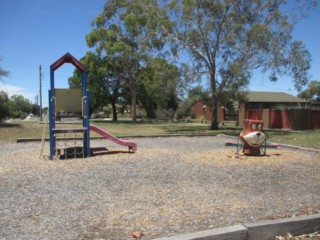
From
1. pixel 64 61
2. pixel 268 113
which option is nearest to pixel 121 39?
pixel 268 113

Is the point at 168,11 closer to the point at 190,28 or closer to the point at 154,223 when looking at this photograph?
the point at 190,28

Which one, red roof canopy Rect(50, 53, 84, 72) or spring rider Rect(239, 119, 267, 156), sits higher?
red roof canopy Rect(50, 53, 84, 72)

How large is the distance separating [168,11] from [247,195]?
23.1 metres

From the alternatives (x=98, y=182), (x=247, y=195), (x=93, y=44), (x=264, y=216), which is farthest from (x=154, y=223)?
(x=93, y=44)

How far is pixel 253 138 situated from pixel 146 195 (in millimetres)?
5791

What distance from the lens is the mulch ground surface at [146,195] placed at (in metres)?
4.93

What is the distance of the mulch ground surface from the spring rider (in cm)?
81

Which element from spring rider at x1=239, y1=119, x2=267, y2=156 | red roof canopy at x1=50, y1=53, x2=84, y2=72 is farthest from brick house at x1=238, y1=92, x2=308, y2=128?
red roof canopy at x1=50, y1=53, x2=84, y2=72

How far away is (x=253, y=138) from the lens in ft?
37.1

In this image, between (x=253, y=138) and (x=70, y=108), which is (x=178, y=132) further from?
(x=253, y=138)

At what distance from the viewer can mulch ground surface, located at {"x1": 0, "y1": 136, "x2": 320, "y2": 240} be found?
16.2 ft

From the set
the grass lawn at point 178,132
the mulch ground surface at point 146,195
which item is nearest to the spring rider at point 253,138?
the mulch ground surface at point 146,195

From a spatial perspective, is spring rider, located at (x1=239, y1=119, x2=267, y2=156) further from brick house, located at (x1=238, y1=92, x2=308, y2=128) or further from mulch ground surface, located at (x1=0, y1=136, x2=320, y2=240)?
brick house, located at (x1=238, y1=92, x2=308, y2=128)

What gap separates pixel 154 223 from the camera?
5.01 metres
